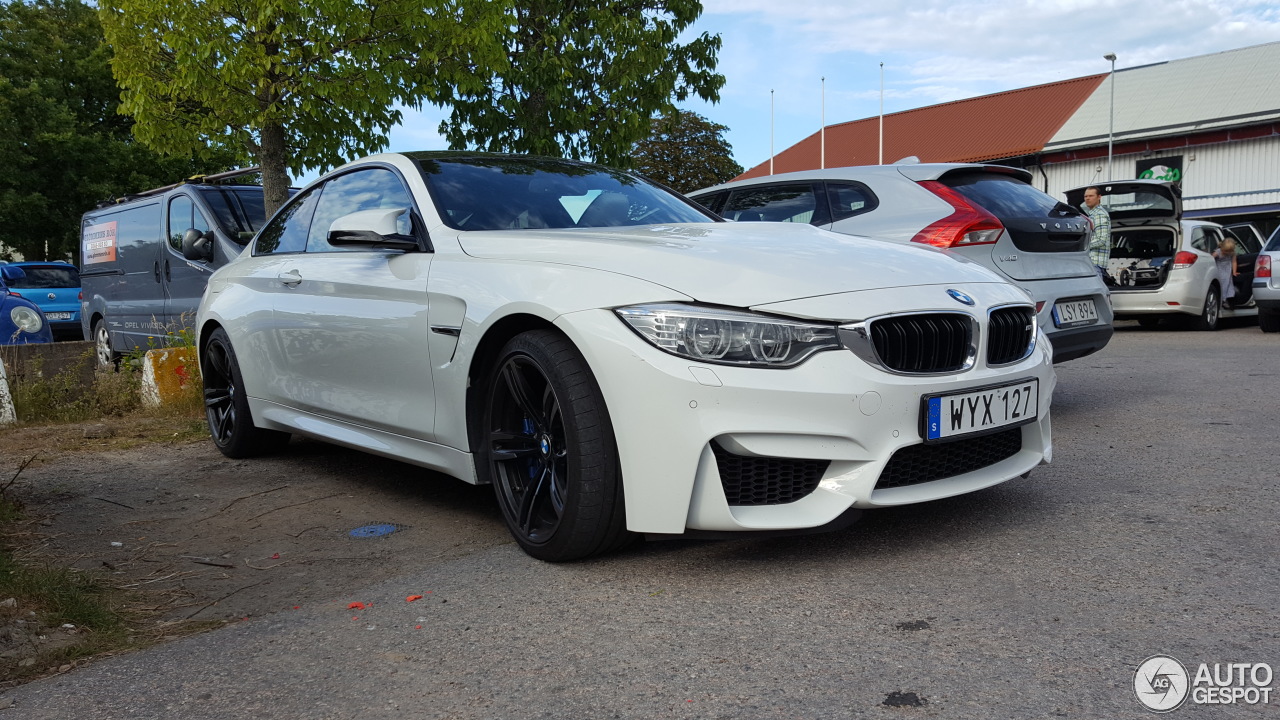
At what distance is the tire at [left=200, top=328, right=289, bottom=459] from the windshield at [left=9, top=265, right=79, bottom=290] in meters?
14.2

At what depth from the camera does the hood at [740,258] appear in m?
3.22

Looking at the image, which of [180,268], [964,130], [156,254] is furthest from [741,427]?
[964,130]

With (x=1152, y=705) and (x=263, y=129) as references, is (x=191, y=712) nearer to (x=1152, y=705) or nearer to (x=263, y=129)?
(x=1152, y=705)

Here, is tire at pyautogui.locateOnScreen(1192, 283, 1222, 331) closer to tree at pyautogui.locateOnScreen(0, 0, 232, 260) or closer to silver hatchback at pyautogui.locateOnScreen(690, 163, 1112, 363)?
silver hatchback at pyautogui.locateOnScreen(690, 163, 1112, 363)

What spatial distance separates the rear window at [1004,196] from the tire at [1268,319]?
27.0ft

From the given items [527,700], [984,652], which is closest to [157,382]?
[527,700]

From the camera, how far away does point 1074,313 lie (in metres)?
5.95

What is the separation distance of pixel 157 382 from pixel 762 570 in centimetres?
635

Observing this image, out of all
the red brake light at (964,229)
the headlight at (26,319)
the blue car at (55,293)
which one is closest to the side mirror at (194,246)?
the headlight at (26,319)

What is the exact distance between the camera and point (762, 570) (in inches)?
129

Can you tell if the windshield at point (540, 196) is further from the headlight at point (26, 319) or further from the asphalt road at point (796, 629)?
Answer: the headlight at point (26, 319)

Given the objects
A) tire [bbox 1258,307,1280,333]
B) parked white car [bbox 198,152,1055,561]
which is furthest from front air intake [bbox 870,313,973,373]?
tire [bbox 1258,307,1280,333]

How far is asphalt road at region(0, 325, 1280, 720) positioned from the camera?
238cm

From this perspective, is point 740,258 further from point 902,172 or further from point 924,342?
point 902,172
